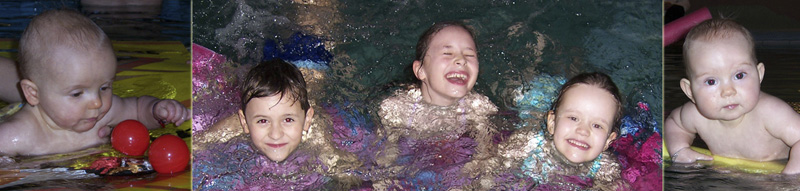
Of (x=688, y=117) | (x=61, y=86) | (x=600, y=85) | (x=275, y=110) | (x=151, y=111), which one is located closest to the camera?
(x=275, y=110)

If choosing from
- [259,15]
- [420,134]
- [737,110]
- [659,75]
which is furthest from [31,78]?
[737,110]

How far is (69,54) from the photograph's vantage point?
1452mm

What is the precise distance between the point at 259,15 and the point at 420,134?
45 cm

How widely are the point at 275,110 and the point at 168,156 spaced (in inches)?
13.1

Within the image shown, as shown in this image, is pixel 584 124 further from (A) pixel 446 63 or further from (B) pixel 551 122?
(A) pixel 446 63

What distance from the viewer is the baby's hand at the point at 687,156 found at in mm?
1554

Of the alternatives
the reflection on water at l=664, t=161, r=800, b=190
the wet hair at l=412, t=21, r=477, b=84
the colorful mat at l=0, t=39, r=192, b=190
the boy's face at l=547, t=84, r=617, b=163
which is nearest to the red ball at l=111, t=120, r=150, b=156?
the colorful mat at l=0, t=39, r=192, b=190

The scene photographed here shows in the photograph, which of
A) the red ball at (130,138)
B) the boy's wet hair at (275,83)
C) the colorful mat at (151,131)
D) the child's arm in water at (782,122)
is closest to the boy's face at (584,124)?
the child's arm in water at (782,122)

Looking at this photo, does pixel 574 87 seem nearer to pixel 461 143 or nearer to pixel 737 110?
pixel 461 143

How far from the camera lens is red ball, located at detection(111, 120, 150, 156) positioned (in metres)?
1.61

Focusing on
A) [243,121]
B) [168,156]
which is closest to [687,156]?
[243,121]

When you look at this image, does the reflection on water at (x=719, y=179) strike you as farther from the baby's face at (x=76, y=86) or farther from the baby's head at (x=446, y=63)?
the baby's face at (x=76, y=86)

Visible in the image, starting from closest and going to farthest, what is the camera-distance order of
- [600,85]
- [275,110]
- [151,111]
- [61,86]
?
[275,110], [600,85], [61,86], [151,111]

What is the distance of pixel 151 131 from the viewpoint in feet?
5.90
